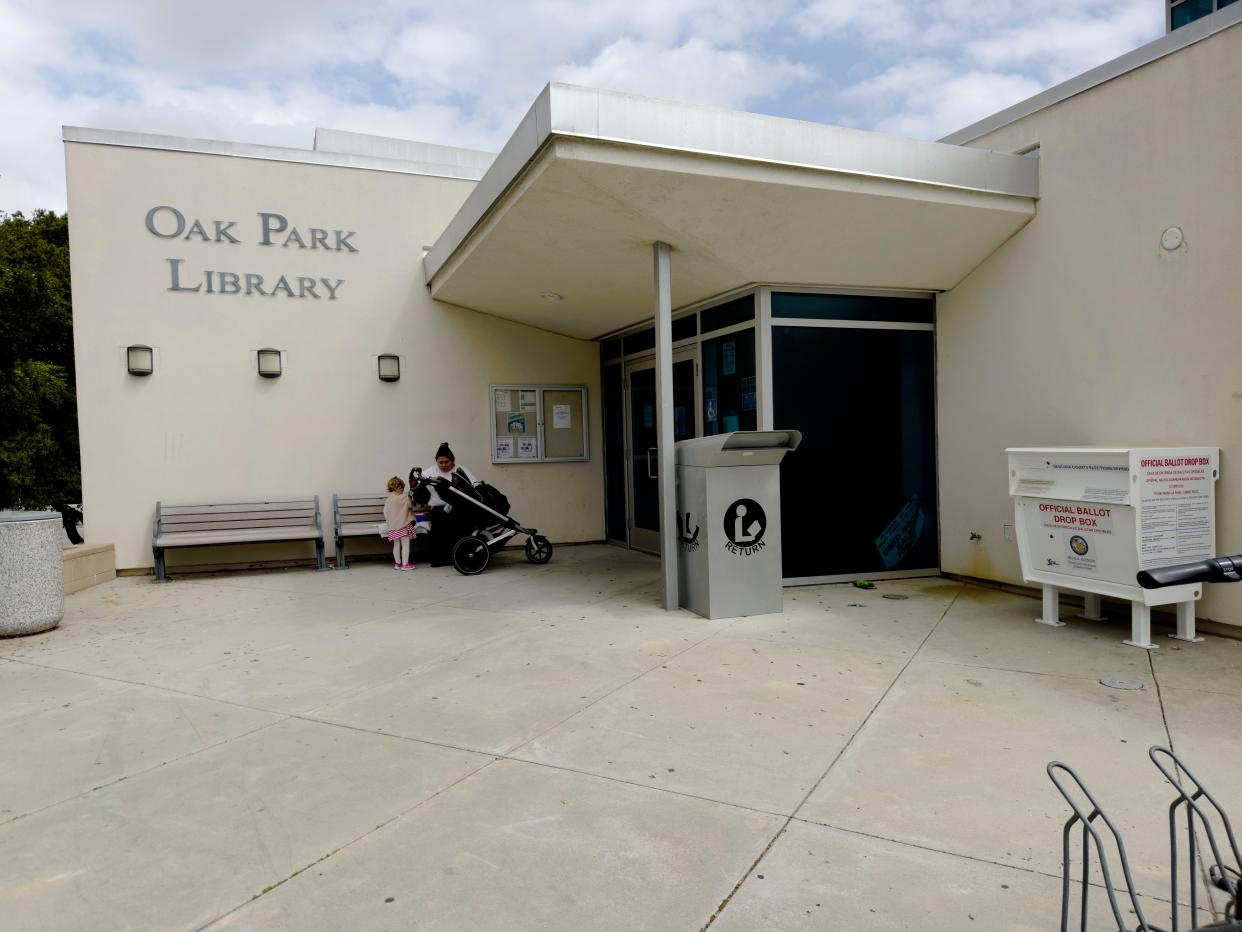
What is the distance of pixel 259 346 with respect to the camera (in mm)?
8938

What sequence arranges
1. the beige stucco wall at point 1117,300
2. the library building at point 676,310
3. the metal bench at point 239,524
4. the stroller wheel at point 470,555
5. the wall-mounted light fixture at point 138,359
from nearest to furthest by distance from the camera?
the beige stucco wall at point 1117,300 → the library building at point 676,310 → the stroller wheel at point 470,555 → the metal bench at point 239,524 → the wall-mounted light fixture at point 138,359

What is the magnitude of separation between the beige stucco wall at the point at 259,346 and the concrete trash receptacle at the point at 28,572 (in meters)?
2.80

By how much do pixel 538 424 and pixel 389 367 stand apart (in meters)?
1.94

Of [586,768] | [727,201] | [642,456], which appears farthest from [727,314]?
[586,768]

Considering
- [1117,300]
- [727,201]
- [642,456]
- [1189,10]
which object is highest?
[1189,10]

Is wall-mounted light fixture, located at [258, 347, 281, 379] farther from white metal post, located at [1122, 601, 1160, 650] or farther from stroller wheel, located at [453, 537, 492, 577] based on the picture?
white metal post, located at [1122, 601, 1160, 650]

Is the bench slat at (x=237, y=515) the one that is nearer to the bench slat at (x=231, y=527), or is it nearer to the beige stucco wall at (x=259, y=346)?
the bench slat at (x=231, y=527)

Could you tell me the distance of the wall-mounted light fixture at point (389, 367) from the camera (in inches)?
369

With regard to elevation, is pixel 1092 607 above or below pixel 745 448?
below

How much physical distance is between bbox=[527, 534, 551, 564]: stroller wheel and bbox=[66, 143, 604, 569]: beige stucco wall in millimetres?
1088

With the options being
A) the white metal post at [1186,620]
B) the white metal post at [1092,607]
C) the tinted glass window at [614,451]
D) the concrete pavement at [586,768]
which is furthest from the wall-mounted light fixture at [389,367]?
the white metal post at [1186,620]

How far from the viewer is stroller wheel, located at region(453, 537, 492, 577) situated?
26.9ft

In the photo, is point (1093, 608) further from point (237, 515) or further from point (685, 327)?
point (237, 515)

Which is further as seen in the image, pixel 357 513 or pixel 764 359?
pixel 357 513
